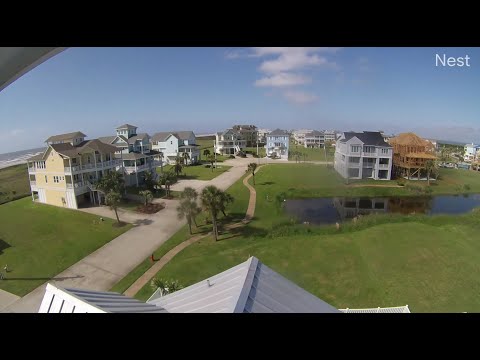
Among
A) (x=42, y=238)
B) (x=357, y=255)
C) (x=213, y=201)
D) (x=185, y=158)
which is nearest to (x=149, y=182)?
(x=213, y=201)

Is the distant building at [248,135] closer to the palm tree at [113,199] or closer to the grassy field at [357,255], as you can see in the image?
the grassy field at [357,255]

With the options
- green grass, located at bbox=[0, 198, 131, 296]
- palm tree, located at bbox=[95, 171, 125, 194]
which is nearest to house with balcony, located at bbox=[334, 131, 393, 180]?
palm tree, located at bbox=[95, 171, 125, 194]

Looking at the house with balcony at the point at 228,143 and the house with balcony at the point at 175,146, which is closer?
the house with balcony at the point at 175,146

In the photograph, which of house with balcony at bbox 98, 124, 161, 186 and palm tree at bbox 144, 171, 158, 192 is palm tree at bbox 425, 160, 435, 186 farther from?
house with balcony at bbox 98, 124, 161, 186

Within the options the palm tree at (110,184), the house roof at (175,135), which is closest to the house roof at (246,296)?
the palm tree at (110,184)
